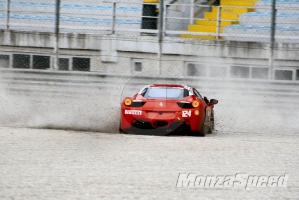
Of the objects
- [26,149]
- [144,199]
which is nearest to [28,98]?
[26,149]

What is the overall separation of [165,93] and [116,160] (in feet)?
13.1

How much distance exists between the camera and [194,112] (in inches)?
469

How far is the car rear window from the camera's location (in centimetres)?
1234

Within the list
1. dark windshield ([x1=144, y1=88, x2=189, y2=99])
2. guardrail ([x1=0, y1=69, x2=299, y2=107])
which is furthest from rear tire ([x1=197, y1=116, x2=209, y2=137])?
guardrail ([x1=0, y1=69, x2=299, y2=107])

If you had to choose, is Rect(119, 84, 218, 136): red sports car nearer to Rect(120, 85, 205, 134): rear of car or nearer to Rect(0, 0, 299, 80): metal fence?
Rect(120, 85, 205, 134): rear of car

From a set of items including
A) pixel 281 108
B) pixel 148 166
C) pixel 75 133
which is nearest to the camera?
pixel 148 166

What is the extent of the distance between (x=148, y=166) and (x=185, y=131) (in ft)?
12.6

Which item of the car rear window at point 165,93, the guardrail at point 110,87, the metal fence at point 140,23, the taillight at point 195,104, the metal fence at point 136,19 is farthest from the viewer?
the metal fence at point 136,19

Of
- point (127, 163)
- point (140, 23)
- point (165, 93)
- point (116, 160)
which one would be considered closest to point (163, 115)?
point (165, 93)

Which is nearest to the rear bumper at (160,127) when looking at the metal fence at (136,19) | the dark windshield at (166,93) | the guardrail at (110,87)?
the dark windshield at (166,93)

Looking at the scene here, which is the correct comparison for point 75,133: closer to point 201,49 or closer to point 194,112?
point 194,112

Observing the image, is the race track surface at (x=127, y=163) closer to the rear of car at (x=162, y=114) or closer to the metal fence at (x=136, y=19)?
the rear of car at (x=162, y=114)

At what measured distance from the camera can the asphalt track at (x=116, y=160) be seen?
21.9ft

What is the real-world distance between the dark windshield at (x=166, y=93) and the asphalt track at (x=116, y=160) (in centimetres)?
90
